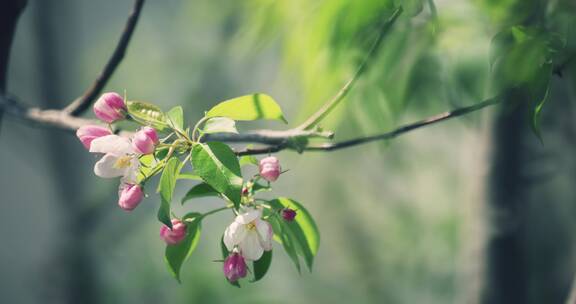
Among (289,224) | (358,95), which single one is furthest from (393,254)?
(289,224)

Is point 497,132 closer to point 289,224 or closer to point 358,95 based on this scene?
point 358,95

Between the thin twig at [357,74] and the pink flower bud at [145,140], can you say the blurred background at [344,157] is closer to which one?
the thin twig at [357,74]

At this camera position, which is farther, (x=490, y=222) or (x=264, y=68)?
(x=264, y=68)

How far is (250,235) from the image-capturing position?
527mm

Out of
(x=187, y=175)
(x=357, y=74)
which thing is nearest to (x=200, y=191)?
(x=187, y=175)

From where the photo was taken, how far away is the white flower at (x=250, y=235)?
0.51 m

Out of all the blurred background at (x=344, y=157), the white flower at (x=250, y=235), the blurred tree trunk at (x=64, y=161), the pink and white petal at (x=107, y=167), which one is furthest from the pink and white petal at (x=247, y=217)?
the blurred tree trunk at (x=64, y=161)

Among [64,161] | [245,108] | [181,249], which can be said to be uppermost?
[64,161]

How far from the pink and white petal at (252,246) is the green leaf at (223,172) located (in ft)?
0.24

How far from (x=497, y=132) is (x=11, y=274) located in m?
4.27

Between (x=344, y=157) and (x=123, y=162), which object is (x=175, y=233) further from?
(x=344, y=157)

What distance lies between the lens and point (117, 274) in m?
4.07

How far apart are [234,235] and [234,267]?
0.03 metres

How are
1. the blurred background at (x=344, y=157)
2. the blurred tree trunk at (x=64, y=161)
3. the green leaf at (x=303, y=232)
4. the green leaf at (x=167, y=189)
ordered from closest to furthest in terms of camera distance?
the green leaf at (x=167, y=189), the green leaf at (x=303, y=232), the blurred background at (x=344, y=157), the blurred tree trunk at (x=64, y=161)
